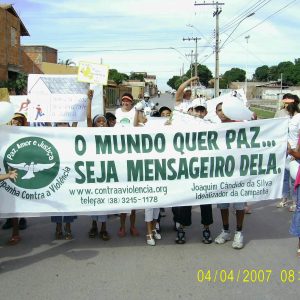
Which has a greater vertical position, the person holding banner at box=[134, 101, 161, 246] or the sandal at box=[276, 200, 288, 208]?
the person holding banner at box=[134, 101, 161, 246]

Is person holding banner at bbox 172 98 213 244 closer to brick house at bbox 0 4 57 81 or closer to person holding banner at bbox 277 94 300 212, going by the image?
person holding banner at bbox 277 94 300 212

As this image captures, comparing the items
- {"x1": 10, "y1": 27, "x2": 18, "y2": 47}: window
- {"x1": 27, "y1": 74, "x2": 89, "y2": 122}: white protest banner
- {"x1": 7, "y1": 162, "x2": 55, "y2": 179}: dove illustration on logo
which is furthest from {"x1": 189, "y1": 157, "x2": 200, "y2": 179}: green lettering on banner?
{"x1": 10, "y1": 27, "x2": 18, "y2": 47}: window

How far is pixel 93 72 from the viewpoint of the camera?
6379mm

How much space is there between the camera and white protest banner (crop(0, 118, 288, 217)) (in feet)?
17.1

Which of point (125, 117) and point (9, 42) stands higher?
point (9, 42)

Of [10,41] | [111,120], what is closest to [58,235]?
[111,120]

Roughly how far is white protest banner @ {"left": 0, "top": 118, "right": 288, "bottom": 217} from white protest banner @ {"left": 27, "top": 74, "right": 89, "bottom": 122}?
1941 mm

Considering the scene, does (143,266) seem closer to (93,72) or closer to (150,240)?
(150,240)

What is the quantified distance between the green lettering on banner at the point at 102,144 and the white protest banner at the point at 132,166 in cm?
1

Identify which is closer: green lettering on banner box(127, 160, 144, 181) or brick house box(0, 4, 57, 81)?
green lettering on banner box(127, 160, 144, 181)

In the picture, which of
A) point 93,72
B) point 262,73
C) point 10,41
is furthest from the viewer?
point 262,73

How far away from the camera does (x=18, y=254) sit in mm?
5184

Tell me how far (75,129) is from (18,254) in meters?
1.59

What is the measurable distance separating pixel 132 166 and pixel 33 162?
116cm
